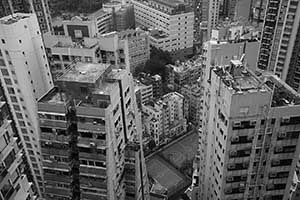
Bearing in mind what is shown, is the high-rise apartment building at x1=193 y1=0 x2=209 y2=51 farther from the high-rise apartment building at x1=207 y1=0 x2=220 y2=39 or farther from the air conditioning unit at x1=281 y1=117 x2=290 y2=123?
the air conditioning unit at x1=281 y1=117 x2=290 y2=123

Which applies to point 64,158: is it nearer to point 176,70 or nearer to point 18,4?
point 18,4

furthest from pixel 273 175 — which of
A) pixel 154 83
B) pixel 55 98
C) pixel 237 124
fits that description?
pixel 154 83

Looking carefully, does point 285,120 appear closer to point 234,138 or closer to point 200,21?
point 234,138

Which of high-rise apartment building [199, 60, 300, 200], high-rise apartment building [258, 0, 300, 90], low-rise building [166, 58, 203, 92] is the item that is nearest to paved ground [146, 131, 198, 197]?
low-rise building [166, 58, 203, 92]

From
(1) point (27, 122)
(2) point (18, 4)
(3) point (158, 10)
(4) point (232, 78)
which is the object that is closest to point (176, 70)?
(3) point (158, 10)

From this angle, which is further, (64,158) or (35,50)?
(35,50)

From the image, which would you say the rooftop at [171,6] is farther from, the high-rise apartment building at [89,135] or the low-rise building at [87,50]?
the high-rise apartment building at [89,135]
